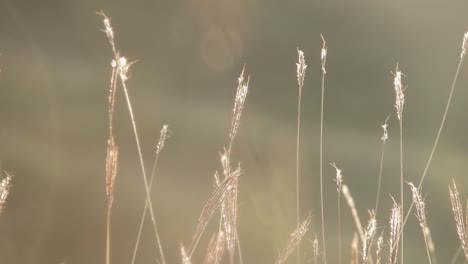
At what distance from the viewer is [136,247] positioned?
1.68 metres

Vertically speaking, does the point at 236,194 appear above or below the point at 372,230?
above

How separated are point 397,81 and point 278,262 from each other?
2.36 ft

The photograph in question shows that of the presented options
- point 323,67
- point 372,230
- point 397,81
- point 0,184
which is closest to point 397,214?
point 372,230

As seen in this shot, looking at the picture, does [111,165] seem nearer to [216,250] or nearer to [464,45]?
[216,250]

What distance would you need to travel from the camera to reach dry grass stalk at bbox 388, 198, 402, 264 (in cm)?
150

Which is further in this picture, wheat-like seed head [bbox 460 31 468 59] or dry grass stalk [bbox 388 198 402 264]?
wheat-like seed head [bbox 460 31 468 59]

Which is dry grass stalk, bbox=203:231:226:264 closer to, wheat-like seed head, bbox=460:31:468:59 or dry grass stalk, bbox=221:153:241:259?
dry grass stalk, bbox=221:153:241:259

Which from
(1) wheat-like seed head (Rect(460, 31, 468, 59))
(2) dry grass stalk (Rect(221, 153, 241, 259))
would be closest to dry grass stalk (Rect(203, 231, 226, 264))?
(2) dry grass stalk (Rect(221, 153, 241, 259))

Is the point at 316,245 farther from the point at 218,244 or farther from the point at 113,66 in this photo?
the point at 113,66

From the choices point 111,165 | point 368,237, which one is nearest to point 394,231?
point 368,237

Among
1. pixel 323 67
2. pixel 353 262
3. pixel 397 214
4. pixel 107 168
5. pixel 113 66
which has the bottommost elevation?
pixel 353 262

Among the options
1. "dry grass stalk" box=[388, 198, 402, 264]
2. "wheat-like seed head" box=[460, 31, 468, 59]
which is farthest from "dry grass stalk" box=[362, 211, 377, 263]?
"wheat-like seed head" box=[460, 31, 468, 59]

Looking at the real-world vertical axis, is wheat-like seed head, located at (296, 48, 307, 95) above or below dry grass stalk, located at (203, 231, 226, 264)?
above

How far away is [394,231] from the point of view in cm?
153
